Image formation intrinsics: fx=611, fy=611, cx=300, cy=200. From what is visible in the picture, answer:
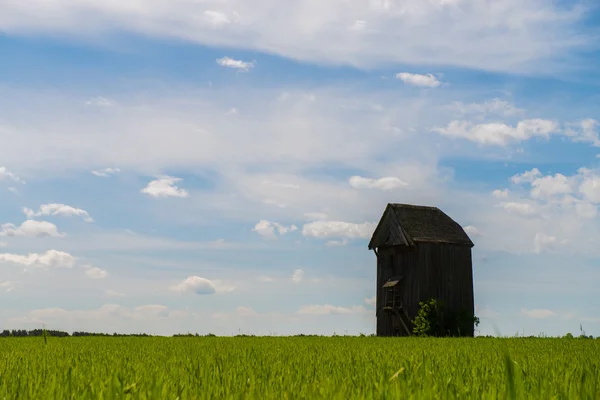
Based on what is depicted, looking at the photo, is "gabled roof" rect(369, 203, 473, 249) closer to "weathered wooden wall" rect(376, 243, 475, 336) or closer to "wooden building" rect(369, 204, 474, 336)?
"wooden building" rect(369, 204, 474, 336)

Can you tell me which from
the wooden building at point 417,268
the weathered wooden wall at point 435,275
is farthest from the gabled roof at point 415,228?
the weathered wooden wall at point 435,275

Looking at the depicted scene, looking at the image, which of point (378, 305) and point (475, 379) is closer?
point (475, 379)

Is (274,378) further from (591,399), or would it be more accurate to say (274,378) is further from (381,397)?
(591,399)

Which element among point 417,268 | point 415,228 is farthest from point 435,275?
point 415,228

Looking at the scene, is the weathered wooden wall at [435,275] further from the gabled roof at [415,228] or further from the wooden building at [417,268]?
the gabled roof at [415,228]

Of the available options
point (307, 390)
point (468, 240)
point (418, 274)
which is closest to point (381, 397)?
point (307, 390)

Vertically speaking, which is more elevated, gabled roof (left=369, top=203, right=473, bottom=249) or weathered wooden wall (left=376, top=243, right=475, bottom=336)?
gabled roof (left=369, top=203, right=473, bottom=249)

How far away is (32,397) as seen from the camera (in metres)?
3.50

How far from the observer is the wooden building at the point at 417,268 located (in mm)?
36500

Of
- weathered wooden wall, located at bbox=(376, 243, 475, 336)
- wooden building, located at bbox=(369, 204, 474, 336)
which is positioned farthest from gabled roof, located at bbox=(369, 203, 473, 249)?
weathered wooden wall, located at bbox=(376, 243, 475, 336)

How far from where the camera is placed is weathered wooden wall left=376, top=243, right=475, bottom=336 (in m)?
36.4

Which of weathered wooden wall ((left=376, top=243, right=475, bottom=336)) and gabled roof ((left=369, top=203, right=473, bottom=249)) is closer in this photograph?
weathered wooden wall ((left=376, top=243, right=475, bottom=336))

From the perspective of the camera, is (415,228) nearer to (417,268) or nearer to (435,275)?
(417,268)

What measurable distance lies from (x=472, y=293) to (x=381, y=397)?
1431 inches
